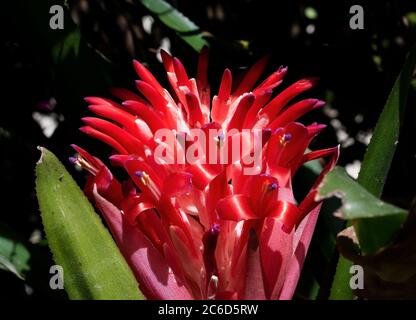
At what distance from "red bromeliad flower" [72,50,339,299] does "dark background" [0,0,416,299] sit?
307mm

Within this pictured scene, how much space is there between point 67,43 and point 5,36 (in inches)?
21.5

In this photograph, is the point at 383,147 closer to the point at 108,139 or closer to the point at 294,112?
the point at 294,112

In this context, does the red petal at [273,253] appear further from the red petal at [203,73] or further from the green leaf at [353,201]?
the red petal at [203,73]

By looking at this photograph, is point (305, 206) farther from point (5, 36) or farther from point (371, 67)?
point (5, 36)

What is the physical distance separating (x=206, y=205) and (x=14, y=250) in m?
0.50

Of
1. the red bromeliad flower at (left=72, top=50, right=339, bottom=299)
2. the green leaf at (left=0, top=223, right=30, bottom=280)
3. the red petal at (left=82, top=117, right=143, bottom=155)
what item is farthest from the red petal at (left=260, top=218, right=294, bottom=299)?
the green leaf at (left=0, top=223, right=30, bottom=280)

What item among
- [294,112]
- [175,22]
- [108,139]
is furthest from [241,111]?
[175,22]

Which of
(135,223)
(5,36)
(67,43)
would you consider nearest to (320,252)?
(135,223)

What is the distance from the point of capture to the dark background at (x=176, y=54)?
127cm

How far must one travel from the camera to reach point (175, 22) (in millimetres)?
1435

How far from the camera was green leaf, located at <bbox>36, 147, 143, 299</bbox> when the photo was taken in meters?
0.91

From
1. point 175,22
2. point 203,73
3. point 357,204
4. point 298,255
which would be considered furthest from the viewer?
point 175,22

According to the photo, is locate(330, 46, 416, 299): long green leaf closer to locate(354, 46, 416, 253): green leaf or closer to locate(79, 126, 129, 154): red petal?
locate(354, 46, 416, 253): green leaf

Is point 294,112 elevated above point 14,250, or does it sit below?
above
